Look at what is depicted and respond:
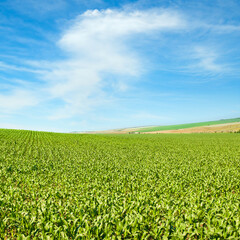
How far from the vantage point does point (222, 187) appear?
11742 mm

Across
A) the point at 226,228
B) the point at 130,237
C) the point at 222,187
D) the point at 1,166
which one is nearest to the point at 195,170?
the point at 222,187

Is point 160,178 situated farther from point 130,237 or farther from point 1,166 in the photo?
point 1,166

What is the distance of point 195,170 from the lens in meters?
16.5

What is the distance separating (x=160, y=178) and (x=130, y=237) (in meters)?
7.67

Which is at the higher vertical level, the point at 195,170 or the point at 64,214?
the point at 64,214

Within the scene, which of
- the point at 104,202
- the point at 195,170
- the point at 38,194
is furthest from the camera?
the point at 195,170

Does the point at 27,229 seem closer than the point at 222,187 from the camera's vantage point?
Yes

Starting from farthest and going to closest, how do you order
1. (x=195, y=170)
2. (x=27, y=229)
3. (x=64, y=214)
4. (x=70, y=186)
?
(x=195, y=170) < (x=70, y=186) < (x=64, y=214) < (x=27, y=229)

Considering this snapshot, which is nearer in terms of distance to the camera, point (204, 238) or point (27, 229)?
point (204, 238)

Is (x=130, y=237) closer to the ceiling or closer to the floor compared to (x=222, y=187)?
closer to the ceiling

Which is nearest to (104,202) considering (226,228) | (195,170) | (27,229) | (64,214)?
(64,214)

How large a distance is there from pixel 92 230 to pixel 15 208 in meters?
4.20

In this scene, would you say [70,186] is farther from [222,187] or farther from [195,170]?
[195,170]

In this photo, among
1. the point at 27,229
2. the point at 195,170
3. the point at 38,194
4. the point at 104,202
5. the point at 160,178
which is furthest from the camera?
the point at 195,170
